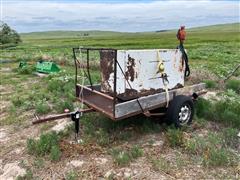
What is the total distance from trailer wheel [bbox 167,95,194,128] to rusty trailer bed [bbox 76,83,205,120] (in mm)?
153

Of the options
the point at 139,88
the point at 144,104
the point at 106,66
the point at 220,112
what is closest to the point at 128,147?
the point at 144,104

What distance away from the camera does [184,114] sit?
5945mm

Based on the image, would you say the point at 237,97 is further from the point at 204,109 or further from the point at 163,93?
the point at 163,93

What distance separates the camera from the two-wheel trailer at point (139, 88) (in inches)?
201

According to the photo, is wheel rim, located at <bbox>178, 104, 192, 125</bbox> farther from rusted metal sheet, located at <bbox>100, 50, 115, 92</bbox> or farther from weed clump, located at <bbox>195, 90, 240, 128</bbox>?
rusted metal sheet, located at <bbox>100, 50, 115, 92</bbox>

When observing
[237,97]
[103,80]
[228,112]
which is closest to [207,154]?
[228,112]

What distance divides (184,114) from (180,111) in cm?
21

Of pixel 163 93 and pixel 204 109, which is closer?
pixel 163 93

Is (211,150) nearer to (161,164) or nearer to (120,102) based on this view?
(161,164)

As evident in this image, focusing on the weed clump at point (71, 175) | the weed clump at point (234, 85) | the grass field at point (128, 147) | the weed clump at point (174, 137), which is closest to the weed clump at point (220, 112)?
the grass field at point (128, 147)

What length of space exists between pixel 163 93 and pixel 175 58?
81 cm

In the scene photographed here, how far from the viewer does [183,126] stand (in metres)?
5.81

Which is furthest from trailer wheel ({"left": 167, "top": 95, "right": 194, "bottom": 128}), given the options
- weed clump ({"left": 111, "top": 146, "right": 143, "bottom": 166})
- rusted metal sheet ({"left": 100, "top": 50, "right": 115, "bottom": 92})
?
rusted metal sheet ({"left": 100, "top": 50, "right": 115, "bottom": 92})

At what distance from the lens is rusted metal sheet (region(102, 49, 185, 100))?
16.9 ft
